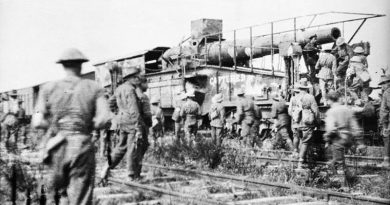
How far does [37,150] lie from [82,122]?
34.3 feet

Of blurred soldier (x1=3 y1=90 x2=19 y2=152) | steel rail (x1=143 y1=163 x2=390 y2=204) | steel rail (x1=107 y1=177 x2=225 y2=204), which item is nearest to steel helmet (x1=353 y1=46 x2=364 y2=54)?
steel rail (x1=143 y1=163 x2=390 y2=204)

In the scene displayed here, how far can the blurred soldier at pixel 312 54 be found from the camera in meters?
16.0

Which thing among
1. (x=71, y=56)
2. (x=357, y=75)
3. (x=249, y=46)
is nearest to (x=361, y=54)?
(x=357, y=75)

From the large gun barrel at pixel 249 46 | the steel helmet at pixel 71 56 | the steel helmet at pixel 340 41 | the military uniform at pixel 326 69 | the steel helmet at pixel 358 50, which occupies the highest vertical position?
the large gun barrel at pixel 249 46

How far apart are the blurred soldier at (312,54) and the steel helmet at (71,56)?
36.7 ft

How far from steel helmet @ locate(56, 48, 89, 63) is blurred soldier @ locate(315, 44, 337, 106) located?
33.4 feet

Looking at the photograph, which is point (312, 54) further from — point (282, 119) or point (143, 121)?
point (143, 121)

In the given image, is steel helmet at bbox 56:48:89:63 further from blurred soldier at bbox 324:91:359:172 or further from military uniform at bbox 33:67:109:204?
blurred soldier at bbox 324:91:359:172

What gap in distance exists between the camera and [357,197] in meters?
7.73

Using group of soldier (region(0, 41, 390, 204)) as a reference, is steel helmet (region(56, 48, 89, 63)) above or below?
above

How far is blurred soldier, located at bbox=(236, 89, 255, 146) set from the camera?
1498cm

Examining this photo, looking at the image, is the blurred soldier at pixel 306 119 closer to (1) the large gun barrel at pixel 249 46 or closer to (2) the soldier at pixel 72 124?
(1) the large gun barrel at pixel 249 46

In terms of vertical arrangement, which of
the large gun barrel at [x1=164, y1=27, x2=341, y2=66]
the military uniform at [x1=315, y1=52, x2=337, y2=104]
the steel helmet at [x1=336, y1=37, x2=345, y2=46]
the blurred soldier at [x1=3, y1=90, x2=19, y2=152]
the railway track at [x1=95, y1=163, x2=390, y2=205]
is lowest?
the railway track at [x1=95, y1=163, x2=390, y2=205]

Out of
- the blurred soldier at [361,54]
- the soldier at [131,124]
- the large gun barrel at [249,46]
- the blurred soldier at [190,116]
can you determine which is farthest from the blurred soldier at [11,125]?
the blurred soldier at [361,54]
